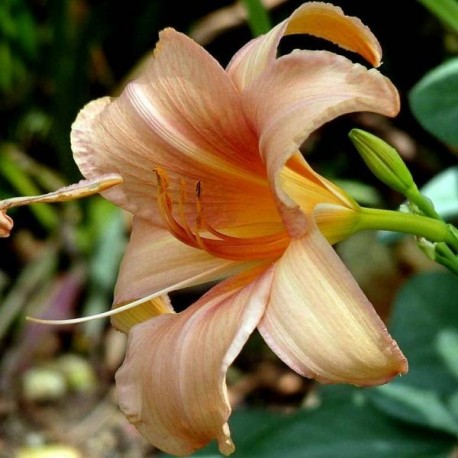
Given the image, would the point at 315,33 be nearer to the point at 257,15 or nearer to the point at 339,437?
the point at 257,15

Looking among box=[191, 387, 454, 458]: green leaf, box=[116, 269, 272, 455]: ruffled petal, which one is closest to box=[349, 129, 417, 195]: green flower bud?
box=[116, 269, 272, 455]: ruffled petal

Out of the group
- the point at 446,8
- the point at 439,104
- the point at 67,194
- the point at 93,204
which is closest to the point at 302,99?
the point at 67,194

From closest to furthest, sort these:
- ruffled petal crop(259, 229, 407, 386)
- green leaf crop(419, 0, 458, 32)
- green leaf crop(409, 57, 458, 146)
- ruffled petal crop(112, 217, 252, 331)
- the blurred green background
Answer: ruffled petal crop(259, 229, 407, 386) → ruffled petal crop(112, 217, 252, 331) → green leaf crop(409, 57, 458, 146) → green leaf crop(419, 0, 458, 32) → the blurred green background

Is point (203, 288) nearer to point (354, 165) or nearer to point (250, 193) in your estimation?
point (354, 165)

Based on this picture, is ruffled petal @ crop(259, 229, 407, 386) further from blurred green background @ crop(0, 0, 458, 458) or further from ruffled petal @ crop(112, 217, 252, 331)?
blurred green background @ crop(0, 0, 458, 458)

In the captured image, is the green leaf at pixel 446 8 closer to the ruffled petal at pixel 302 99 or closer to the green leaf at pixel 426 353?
the green leaf at pixel 426 353

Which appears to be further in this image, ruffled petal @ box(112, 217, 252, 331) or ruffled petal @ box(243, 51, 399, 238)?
ruffled petal @ box(112, 217, 252, 331)
